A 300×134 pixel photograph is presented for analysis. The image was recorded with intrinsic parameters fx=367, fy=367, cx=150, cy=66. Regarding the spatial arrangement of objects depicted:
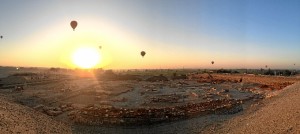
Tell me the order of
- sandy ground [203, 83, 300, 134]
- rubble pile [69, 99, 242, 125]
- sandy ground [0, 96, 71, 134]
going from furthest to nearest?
1. rubble pile [69, 99, 242, 125]
2. sandy ground [0, 96, 71, 134]
3. sandy ground [203, 83, 300, 134]

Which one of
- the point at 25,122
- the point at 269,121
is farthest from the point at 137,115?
the point at 269,121

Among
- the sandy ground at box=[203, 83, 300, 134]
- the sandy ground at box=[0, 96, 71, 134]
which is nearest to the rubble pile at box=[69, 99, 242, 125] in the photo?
the sandy ground at box=[0, 96, 71, 134]

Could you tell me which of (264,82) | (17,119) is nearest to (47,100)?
(17,119)

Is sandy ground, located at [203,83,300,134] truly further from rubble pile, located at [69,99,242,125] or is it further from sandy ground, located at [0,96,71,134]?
sandy ground, located at [0,96,71,134]

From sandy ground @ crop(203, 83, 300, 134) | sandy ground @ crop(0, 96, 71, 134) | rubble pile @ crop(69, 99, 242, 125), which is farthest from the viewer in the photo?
rubble pile @ crop(69, 99, 242, 125)

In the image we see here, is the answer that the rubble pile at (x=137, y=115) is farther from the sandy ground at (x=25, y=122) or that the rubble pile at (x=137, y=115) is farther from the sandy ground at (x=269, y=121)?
the sandy ground at (x=269, y=121)

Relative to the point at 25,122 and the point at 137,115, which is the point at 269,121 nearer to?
the point at 137,115
